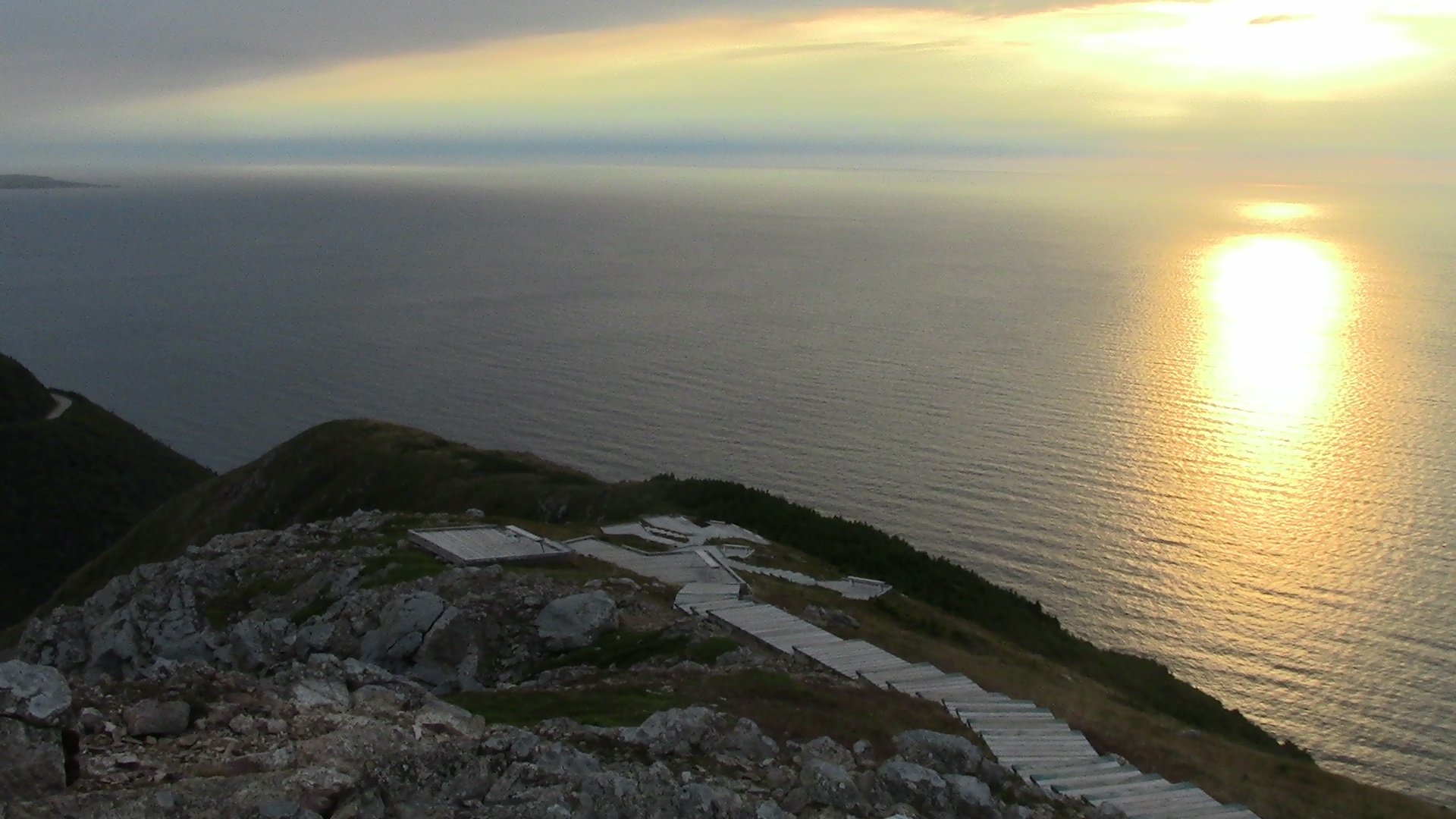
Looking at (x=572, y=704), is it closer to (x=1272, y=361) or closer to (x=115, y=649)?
(x=115, y=649)

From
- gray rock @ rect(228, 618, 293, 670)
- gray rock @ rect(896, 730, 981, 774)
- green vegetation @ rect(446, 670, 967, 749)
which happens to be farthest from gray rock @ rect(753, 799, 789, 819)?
gray rock @ rect(228, 618, 293, 670)

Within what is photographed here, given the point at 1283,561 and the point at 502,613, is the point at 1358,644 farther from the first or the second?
the point at 502,613

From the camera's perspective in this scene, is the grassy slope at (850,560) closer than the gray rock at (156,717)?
No

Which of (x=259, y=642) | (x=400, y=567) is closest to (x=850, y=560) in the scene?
(x=400, y=567)

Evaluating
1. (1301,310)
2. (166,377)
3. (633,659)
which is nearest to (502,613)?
(633,659)

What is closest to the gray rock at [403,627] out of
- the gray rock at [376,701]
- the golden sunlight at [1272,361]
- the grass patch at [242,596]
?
the grass patch at [242,596]

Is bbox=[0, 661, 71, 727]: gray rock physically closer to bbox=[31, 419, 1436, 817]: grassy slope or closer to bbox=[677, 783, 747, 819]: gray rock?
bbox=[677, 783, 747, 819]: gray rock

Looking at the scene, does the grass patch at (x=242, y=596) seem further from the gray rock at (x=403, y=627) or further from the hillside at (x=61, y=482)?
the hillside at (x=61, y=482)
